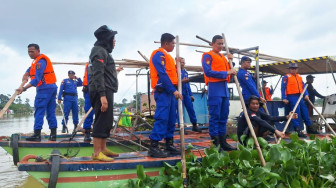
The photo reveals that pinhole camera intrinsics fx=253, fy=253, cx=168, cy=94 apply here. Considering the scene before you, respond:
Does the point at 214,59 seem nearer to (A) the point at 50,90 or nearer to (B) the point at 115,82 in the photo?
(B) the point at 115,82

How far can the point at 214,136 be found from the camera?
3.60 meters

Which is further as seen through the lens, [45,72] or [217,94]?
[45,72]

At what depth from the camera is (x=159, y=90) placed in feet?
10.4

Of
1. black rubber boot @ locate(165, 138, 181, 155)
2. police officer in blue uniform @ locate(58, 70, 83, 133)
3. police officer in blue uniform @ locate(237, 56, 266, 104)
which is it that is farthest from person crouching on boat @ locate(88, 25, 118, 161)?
police officer in blue uniform @ locate(58, 70, 83, 133)

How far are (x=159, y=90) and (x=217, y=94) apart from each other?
0.92m

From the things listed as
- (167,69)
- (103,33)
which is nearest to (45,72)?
(103,33)

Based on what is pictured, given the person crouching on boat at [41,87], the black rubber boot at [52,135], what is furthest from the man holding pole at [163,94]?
the black rubber boot at [52,135]

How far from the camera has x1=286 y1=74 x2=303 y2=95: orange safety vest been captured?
5.50 metres

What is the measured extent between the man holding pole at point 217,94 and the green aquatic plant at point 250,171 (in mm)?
775

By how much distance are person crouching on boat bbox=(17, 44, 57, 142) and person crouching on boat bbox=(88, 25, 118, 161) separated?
1.91 meters

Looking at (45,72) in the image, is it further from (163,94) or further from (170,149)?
(170,149)

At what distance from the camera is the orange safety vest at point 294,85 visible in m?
5.50

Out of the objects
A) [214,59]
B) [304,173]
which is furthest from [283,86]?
[304,173]

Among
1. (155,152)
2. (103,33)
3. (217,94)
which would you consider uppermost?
(103,33)
